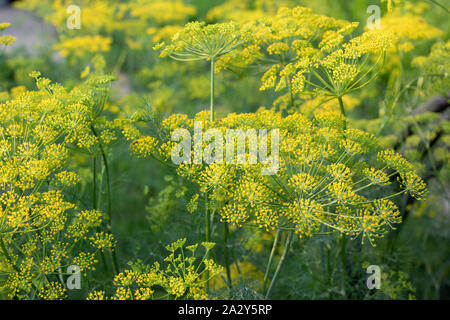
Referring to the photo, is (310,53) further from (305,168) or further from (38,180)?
(38,180)

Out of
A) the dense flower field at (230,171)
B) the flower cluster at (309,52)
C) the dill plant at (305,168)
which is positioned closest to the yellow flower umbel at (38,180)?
the dense flower field at (230,171)

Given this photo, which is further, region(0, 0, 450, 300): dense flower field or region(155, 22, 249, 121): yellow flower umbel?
region(155, 22, 249, 121): yellow flower umbel

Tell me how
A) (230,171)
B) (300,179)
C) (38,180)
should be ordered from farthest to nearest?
1. (38,180)
2. (230,171)
3. (300,179)

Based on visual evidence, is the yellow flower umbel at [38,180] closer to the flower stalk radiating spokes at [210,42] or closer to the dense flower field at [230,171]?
the dense flower field at [230,171]

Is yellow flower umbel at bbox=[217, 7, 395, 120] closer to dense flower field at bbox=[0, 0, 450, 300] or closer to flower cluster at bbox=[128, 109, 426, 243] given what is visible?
dense flower field at bbox=[0, 0, 450, 300]

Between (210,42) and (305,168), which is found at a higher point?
(210,42)

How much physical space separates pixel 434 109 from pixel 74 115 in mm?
2489

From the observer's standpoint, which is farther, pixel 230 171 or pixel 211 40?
pixel 211 40

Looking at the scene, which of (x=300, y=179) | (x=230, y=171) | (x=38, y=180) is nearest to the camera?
(x=300, y=179)

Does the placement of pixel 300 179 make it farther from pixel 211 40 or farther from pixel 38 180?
pixel 38 180

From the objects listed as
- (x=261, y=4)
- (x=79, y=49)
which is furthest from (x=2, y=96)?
(x=261, y=4)

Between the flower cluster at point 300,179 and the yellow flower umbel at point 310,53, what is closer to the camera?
the flower cluster at point 300,179

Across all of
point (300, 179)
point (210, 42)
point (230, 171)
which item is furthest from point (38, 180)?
point (300, 179)

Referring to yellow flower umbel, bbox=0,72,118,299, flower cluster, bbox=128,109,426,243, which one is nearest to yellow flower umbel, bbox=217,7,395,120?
flower cluster, bbox=128,109,426,243
